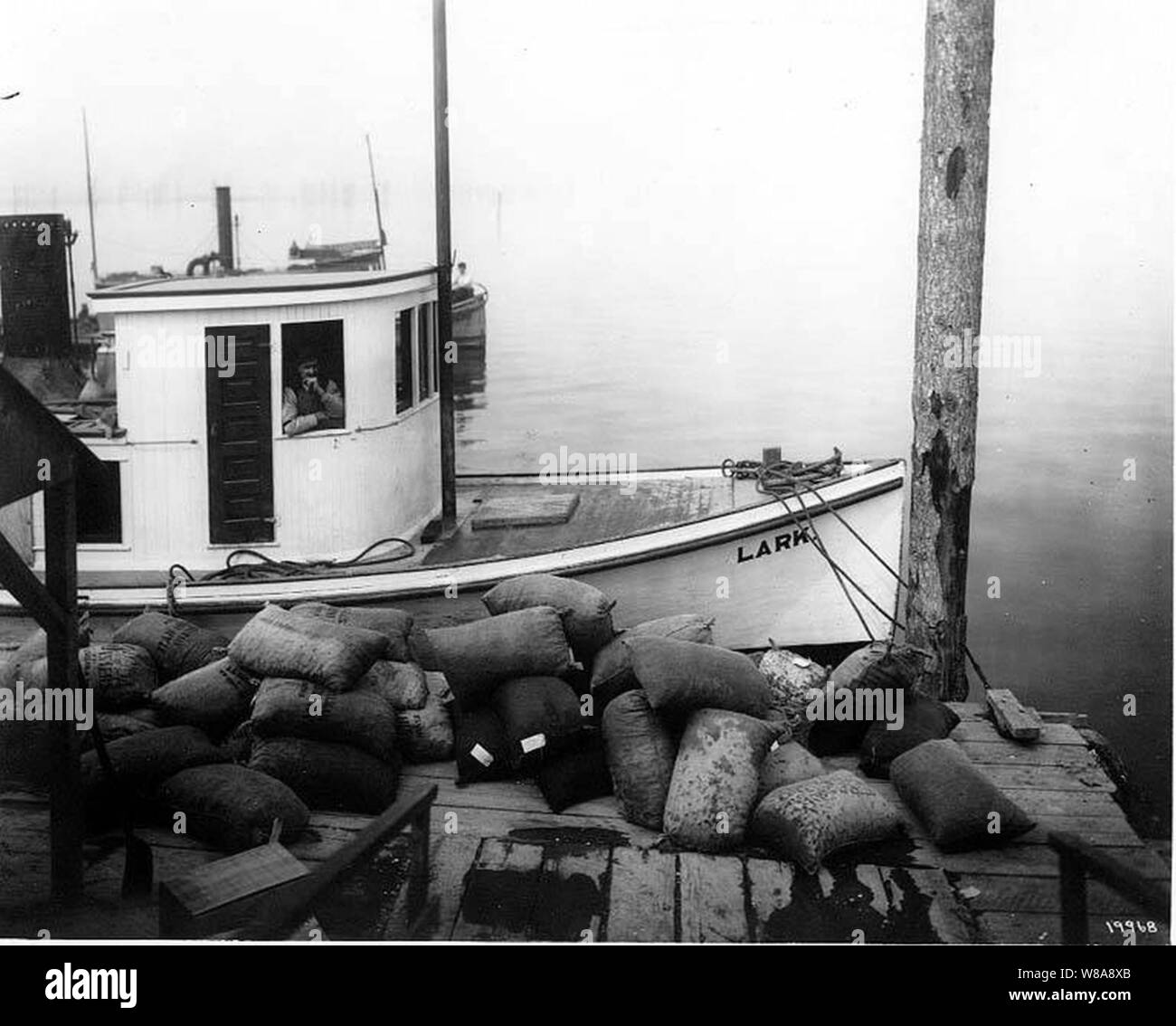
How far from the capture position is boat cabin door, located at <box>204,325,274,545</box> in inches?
300

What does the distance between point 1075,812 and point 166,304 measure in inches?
213

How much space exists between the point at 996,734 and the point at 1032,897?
1453 mm

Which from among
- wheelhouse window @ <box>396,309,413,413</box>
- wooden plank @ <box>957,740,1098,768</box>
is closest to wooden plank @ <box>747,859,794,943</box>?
wooden plank @ <box>957,740,1098,768</box>

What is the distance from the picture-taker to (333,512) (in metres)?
7.97

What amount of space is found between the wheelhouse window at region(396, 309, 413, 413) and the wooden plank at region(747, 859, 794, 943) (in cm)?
464

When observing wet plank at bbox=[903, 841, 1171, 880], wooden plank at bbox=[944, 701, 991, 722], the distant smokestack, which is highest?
the distant smokestack

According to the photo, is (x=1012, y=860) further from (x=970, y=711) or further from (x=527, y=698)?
(x=527, y=698)

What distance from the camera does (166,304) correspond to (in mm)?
7547

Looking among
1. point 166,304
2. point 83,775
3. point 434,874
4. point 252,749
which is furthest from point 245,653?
point 166,304

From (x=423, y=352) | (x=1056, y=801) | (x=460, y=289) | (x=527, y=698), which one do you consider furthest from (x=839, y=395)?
(x=527, y=698)

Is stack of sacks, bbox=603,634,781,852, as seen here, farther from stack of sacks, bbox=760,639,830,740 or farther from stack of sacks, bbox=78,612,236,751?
stack of sacks, bbox=78,612,236,751

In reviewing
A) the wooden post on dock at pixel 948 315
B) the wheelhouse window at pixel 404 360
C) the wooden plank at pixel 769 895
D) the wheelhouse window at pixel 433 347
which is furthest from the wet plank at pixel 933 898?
the wheelhouse window at pixel 433 347

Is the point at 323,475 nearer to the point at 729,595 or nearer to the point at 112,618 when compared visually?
the point at 112,618
